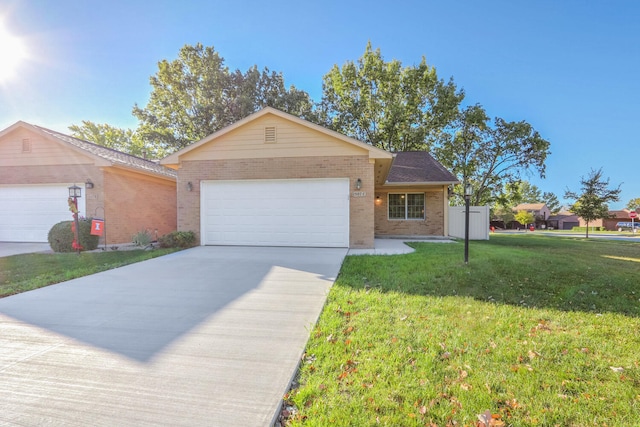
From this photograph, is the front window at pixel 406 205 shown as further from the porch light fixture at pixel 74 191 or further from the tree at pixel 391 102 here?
the porch light fixture at pixel 74 191

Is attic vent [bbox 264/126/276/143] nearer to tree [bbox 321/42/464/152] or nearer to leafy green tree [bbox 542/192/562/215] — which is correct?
tree [bbox 321/42/464/152]

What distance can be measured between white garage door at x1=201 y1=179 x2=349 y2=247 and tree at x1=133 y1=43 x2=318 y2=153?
45.1 ft

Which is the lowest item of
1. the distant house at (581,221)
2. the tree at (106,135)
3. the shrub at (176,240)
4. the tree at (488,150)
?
the distant house at (581,221)

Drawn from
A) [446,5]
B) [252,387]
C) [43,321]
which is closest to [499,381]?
[252,387]

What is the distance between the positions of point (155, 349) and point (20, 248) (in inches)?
430

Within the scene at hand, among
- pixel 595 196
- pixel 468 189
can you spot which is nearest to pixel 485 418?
pixel 468 189

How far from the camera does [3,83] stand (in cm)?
936

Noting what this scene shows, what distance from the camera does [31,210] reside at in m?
10.8

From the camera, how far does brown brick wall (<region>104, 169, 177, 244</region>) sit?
34.6 ft

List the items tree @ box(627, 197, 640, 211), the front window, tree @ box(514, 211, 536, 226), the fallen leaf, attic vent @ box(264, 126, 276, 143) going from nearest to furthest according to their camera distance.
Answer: the fallen leaf < attic vent @ box(264, 126, 276, 143) < the front window < tree @ box(514, 211, 536, 226) < tree @ box(627, 197, 640, 211)

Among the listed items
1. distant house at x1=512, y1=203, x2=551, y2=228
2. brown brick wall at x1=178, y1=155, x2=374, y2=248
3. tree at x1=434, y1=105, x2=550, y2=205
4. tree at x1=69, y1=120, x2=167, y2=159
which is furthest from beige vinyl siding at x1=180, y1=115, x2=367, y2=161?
distant house at x1=512, y1=203, x2=551, y2=228

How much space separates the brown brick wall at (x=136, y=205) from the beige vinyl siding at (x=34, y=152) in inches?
53.9

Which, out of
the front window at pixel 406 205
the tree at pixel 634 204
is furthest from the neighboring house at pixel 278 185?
the tree at pixel 634 204

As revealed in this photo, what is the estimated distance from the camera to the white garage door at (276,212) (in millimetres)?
9312
